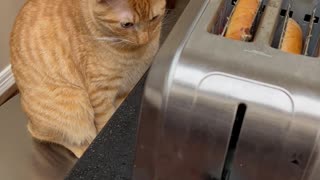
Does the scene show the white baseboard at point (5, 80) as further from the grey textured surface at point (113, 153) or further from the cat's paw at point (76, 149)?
the grey textured surface at point (113, 153)

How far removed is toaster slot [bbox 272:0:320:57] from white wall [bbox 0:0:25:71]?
4.32ft

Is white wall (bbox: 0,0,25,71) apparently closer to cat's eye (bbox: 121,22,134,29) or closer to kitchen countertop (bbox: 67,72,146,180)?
cat's eye (bbox: 121,22,134,29)

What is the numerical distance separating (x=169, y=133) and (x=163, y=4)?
65 centimetres

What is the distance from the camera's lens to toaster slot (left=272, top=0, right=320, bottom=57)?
0.57 m

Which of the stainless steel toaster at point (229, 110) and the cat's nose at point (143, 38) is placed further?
the cat's nose at point (143, 38)

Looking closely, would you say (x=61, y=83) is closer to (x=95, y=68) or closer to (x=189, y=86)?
(x=95, y=68)

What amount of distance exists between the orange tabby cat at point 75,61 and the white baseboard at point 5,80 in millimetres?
540

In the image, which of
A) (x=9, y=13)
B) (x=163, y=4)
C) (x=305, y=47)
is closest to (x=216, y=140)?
(x=305, y=47)

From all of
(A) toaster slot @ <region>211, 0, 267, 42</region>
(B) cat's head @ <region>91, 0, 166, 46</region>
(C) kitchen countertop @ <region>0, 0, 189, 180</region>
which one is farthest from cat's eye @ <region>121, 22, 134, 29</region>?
(A) toaster slot @ <region>211, 0, 267, 42</region>

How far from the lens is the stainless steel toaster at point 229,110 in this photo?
444 millimetres

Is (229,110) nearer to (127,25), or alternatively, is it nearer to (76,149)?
(127,25)

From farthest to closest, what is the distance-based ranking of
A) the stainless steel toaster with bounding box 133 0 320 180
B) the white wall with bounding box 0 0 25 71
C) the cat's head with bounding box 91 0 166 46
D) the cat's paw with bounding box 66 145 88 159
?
the white wall with bounding box 0 0 25 71 → the cat's paw with bounding box 66 145 88 159 → the cat's head with bounding box 91 0 166 46 → the stainless steel toaster with bounding box 133 0 320 180

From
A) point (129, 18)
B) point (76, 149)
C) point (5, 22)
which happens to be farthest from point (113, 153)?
point (5, 22)

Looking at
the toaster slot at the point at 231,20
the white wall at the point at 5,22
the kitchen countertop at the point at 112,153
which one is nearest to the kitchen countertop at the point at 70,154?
the kitchen countertop at the point at 112,153
